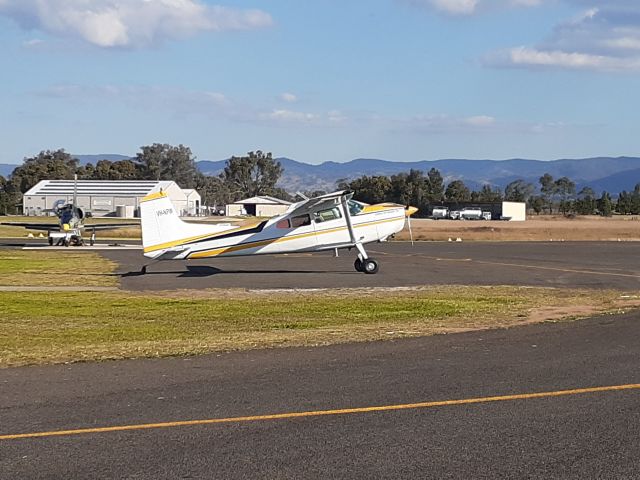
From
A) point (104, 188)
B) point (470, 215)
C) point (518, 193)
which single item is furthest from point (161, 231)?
point (518, 193)

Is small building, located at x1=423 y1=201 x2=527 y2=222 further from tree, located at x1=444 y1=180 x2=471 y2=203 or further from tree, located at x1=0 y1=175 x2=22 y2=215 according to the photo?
tree, located at x1=0 y1=175 x2=22 y2=215

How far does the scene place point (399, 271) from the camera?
30875 mm

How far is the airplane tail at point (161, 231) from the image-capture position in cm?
2845

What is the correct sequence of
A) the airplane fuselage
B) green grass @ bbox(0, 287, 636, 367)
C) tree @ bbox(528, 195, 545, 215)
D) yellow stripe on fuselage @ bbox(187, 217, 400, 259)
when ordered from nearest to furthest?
green grass @ bbox(0, 287, 636, 367)
the airplane fuselage
yellow stripe on fuselage @ bbox(187, 217, 400, 259)
tree @ bbox(528, 195, 545, 215)

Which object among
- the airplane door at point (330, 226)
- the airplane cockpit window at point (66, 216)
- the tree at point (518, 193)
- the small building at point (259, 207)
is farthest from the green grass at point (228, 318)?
the tree at point (518, 193)

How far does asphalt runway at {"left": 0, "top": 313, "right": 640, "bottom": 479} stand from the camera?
6.51m

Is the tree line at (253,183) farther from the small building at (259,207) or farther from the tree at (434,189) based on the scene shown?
the small building at (259,207)

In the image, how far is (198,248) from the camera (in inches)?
1138

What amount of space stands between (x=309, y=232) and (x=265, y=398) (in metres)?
20.5

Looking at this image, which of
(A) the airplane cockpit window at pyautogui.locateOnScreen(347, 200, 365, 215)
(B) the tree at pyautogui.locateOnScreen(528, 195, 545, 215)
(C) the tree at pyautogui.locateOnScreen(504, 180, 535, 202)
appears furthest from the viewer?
(C) the tree at pyautogui.locateOnScreen(504, 180, 535, 202)

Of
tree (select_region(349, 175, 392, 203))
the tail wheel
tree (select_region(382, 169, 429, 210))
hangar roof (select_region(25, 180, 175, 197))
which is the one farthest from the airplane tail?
tree (select_region(349, 175, 392, 203))

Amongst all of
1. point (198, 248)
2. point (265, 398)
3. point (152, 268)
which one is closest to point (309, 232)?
point (198, 248)

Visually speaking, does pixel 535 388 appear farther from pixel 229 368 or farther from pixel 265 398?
pixel 229 368

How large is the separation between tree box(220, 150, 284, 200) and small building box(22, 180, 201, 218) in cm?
5194
